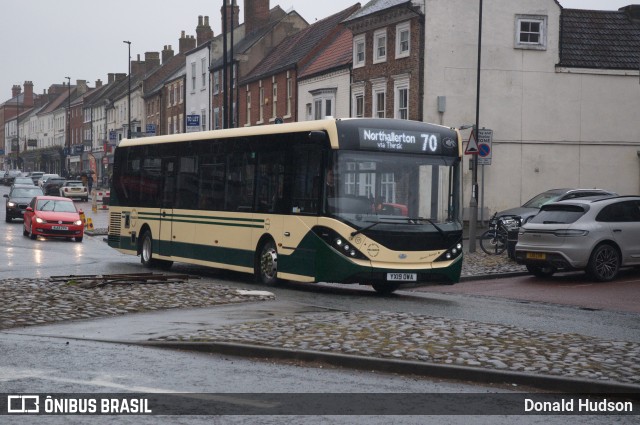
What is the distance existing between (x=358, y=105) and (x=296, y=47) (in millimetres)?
13462

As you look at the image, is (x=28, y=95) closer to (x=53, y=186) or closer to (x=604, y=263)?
(x=53, y=186)

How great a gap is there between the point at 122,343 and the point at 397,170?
742 centimetres

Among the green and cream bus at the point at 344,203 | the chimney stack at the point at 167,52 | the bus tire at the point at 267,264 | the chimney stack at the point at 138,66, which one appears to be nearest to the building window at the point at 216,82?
the chimney stack at the point at 167,52

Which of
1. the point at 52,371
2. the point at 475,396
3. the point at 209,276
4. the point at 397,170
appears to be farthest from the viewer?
the point at 209,276

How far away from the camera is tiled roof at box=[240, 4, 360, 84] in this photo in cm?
5500

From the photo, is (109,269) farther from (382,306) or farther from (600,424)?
(600,424)

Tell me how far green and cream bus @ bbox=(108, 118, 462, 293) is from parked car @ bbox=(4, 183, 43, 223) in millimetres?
27675

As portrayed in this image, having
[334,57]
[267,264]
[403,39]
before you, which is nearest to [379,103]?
[403,39]

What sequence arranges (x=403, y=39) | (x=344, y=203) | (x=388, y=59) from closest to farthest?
(x=344, y=203), (x=403, y=39), (x=388, y=59)

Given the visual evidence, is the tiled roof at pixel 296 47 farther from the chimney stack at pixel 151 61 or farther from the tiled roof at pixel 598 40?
the chimney stack at pixel 151 61

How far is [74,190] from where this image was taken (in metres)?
72.9

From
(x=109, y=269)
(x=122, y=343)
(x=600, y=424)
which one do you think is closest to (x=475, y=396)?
(x=600, y=424)

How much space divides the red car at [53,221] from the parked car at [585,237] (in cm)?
1911

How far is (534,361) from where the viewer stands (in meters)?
9.24
